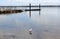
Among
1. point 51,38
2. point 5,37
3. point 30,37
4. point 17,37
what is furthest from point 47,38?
point 5,37

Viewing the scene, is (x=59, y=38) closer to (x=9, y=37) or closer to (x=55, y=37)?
(x=55, y=37)

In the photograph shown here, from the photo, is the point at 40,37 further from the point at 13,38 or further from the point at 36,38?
the point at 13,38

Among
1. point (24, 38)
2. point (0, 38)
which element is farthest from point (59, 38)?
point (0, 38)

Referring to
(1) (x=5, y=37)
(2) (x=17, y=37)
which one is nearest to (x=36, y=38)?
(2) (x=17, y=37)

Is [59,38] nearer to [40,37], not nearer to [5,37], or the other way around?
[40,37]

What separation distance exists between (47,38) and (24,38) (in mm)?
1848

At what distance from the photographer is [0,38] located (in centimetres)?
1469

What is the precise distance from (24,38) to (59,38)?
2.80 metres

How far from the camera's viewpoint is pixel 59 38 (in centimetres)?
1442

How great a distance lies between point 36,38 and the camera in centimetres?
1445

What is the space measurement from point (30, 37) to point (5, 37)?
2.10 metres

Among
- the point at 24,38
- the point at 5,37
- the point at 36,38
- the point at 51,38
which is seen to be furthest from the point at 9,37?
the point at 51,38

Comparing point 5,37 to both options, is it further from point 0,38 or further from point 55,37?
point 55,37

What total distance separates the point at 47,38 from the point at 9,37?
3.16 m
